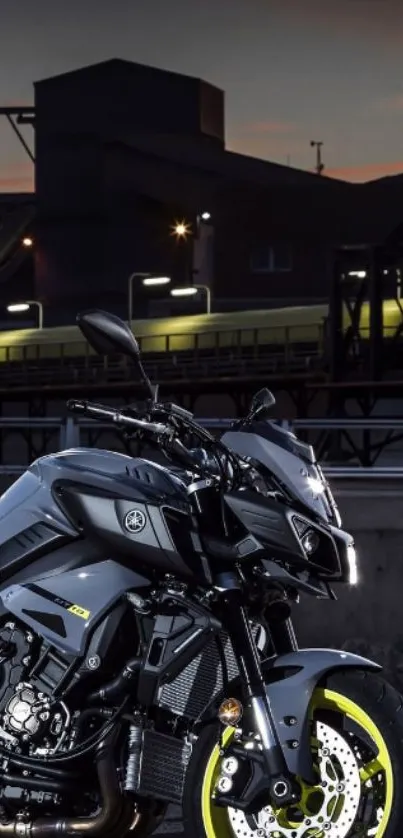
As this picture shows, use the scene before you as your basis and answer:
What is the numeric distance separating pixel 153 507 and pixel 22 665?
719 millimetres

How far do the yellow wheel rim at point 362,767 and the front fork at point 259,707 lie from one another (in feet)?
0.46

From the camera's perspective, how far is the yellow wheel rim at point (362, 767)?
18.6ft

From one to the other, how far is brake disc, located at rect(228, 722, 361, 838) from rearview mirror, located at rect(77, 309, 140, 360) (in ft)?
4.53

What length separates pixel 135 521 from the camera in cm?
582

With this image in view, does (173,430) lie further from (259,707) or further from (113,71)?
(113,71)

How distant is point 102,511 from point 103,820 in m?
1.02

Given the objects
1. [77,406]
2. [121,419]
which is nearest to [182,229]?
[77,406]

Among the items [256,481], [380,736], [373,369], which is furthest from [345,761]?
[373,369]

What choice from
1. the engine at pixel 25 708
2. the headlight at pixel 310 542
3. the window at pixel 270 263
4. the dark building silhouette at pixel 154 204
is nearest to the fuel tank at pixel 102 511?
the engine at pixel 25 708

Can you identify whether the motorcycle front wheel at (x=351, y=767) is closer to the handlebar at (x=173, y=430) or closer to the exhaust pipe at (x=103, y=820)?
the exhaust pipe at (x=103, y=820)

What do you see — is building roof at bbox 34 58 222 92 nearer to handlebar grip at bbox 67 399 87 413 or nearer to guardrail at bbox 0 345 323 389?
guardrail at bbox 0 345 323 389

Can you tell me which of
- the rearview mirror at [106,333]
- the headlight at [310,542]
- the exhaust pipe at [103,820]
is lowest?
the exhaust pipe at [103,820]

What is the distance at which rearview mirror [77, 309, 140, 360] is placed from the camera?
18.4 feet

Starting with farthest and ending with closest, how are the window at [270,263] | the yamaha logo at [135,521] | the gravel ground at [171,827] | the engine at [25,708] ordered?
1. the window at [270,263]
2. the gravel ground at [171,827]
3. the engine at [25,708]
4. the yamaha logo at [135,521]
